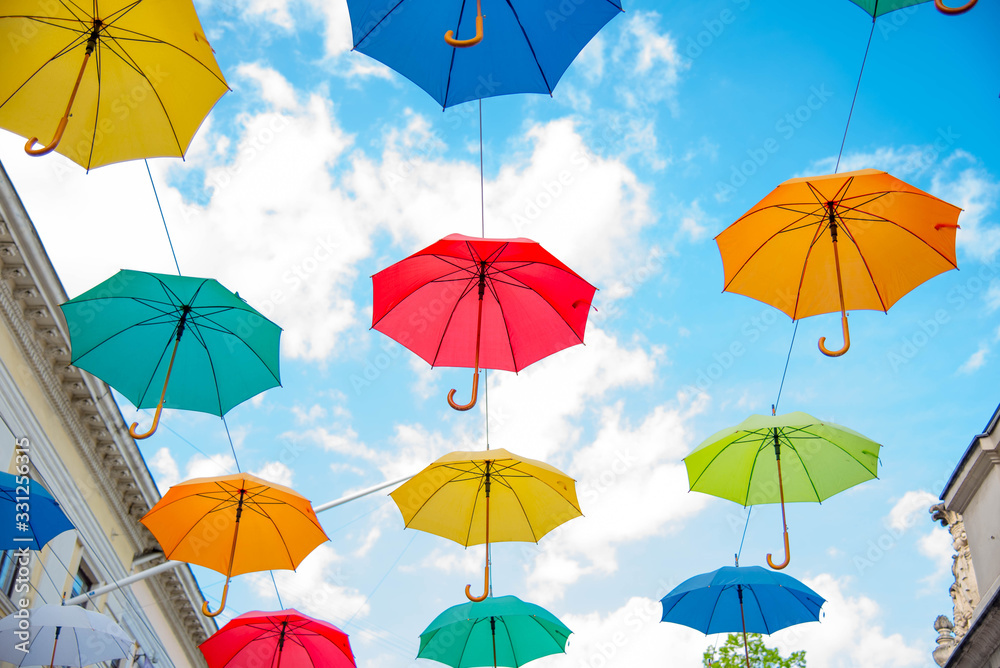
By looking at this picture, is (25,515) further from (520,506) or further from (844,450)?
(844,450)

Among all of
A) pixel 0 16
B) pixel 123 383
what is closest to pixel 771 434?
pixel 123 383

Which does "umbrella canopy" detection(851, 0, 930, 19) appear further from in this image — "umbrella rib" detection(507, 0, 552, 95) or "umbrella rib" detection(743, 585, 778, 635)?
"umbrella rib" detection(743, 585, 778, 635)

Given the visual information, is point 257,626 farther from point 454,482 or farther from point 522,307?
point 522,307

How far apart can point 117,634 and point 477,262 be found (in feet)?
22.6

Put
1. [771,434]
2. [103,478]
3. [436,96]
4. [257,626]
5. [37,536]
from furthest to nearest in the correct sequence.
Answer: [103,478]
[257,626]
[771,434]
[37,536]
[436,96]

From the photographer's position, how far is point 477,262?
996cm

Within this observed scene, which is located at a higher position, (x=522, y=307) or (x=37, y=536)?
(x=522, y=307)

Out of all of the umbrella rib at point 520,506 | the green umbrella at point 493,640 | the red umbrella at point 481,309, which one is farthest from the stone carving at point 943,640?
the red umbrella at point 481,309

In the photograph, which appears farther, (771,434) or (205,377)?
(771,434)

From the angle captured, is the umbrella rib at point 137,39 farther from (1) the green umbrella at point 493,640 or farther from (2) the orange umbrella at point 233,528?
(1) the green umbrella at point 493,640

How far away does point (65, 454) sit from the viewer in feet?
54.1

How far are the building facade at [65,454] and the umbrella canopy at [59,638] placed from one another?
1.72m

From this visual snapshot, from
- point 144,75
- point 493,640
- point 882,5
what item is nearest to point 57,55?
point 144,75

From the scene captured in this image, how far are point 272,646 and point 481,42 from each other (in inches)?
375
